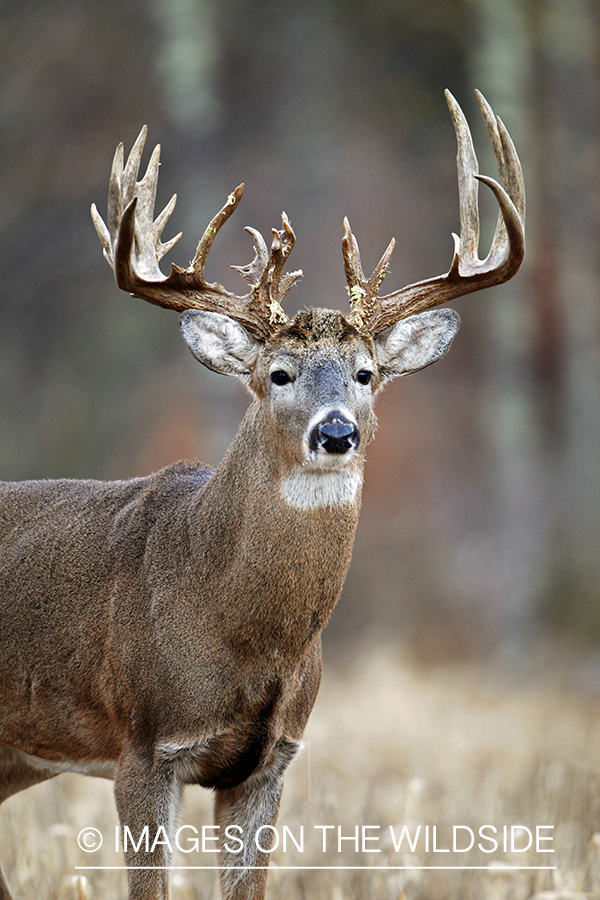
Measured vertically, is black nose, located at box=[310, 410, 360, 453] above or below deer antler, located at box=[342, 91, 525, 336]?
below

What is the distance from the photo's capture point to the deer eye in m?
4.72

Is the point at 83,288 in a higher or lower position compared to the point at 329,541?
higher

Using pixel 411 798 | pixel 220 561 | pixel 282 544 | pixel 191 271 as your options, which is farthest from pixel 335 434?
pixel 411 798

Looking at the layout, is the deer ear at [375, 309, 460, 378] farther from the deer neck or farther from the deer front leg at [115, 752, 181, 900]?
the deer front leg at [115, 752, 181, 900]

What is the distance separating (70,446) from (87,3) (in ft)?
18.3

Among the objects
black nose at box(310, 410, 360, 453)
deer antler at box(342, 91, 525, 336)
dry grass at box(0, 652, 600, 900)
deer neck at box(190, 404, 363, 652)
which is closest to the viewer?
black nose at box(310, 410, 360, 453)

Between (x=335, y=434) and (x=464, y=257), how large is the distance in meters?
1.22

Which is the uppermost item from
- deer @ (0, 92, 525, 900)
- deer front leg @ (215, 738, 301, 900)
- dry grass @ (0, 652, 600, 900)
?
deer @ (0, 92, 525, 900)

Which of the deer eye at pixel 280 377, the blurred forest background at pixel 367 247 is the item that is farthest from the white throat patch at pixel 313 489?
the blurred forest background at pixel 367 247

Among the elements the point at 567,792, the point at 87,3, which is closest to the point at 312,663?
the point at 567,792

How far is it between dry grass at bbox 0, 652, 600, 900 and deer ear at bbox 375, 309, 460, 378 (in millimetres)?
1752

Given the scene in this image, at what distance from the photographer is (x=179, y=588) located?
4.61 m

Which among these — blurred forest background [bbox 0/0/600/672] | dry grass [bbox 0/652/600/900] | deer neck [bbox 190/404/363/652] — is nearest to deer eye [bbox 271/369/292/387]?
deer neck [bbox 190/404/363/652]

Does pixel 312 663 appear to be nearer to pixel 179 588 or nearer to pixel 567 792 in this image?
pixel 179 588
